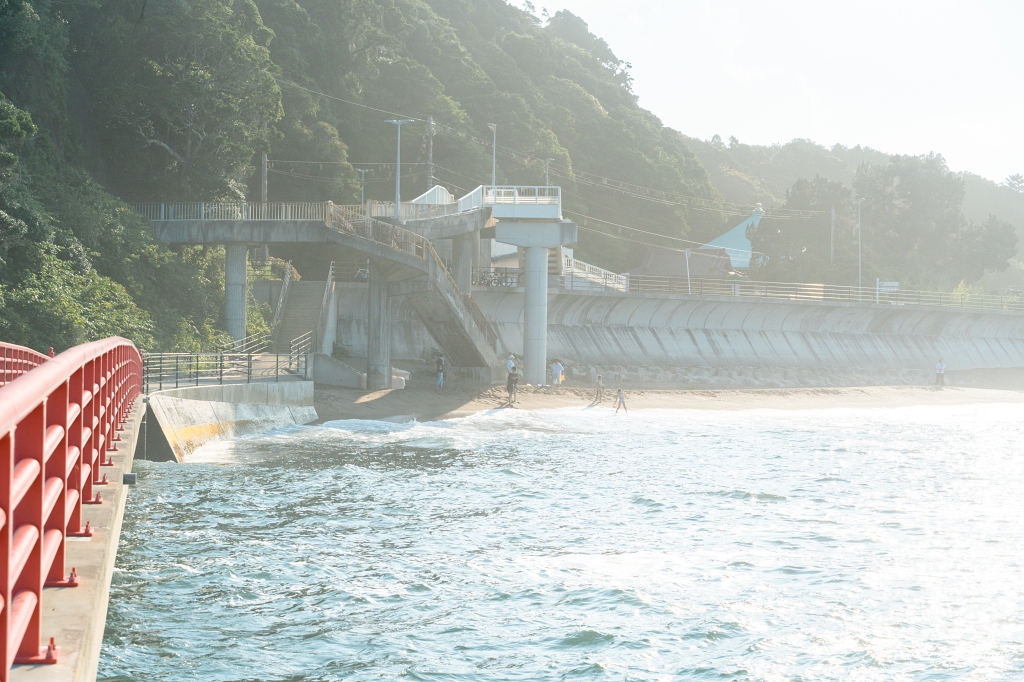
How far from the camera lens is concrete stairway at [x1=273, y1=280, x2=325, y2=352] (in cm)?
4456

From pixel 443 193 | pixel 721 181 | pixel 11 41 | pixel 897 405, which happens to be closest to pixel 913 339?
pixel 897 405

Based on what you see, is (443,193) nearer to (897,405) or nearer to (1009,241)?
(897,405)

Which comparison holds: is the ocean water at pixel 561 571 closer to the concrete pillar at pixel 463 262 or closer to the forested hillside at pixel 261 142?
the forested hillside at pixel 261 142

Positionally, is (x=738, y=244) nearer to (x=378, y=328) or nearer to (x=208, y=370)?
(x=378, y=328)

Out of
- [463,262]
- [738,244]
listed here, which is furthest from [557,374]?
[738,244]

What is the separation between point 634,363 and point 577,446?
2882 cm

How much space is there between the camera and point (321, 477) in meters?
20.8

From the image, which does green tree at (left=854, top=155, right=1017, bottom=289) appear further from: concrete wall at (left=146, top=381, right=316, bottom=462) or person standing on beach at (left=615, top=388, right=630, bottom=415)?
concrete wall at (left=146, top=381, right=316, bottom=462)

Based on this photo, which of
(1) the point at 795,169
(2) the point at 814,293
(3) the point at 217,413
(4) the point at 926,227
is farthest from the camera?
(1) the point at 795,169

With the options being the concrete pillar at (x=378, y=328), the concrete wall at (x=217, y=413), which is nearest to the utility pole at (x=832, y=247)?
the concrete pillar at (x=378, y=328)

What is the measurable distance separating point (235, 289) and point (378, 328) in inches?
253

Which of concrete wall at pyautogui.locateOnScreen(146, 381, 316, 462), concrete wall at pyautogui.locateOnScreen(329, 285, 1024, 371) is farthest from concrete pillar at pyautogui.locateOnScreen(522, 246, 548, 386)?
concrete wall at pyautogui.locateOnScreen(146, 381, 316, 462)

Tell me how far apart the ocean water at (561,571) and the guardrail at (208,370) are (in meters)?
2.77

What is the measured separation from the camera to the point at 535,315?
1738 inches
